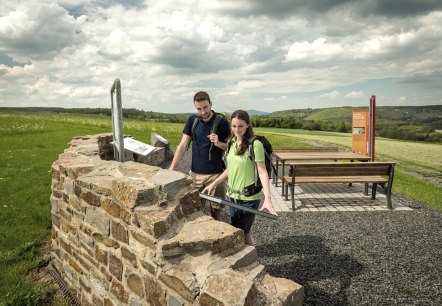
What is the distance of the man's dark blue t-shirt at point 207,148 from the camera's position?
13.1 ft

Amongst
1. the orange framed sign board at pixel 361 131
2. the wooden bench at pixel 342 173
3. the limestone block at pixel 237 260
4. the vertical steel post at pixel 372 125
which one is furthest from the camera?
the orange framed sign board at pixel 361 131

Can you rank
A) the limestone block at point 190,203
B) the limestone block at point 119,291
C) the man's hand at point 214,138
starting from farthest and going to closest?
1. the man's hand at point 214,138
2. the limestone block at point 119,291
3. the limestone block at point 190,203

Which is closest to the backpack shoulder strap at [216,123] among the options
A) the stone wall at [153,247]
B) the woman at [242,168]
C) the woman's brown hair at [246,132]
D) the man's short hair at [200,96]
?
the man's short hair at [200,96]

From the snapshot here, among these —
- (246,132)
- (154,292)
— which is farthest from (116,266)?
(246,132)

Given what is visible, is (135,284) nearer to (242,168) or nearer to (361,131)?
(242,168)

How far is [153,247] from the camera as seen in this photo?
96.7 inches

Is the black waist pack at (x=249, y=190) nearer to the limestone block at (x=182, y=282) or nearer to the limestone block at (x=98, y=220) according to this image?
the limestone block at (x=182, y=282)

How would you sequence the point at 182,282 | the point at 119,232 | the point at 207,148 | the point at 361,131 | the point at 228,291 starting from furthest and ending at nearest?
the point at 361,131 < the point at 207,148 < the point at 119,232 < the point at 182,282 < the point at 228,291

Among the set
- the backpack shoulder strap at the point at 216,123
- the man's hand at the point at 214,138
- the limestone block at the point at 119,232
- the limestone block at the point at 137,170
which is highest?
the backpack shoulder strap at the point at 216,123

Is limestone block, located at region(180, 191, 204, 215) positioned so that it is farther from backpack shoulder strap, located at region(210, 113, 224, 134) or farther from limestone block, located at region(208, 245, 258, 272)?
backpack shoulder strap, located at region(210, 113, 224, 134)

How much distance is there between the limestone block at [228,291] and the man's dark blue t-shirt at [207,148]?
2.02m

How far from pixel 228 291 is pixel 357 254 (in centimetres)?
361

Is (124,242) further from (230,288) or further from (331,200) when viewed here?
(331,200)

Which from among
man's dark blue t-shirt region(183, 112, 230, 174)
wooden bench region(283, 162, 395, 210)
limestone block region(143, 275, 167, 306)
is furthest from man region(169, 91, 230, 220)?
wooden bench region(283, 162, 395, 210)
